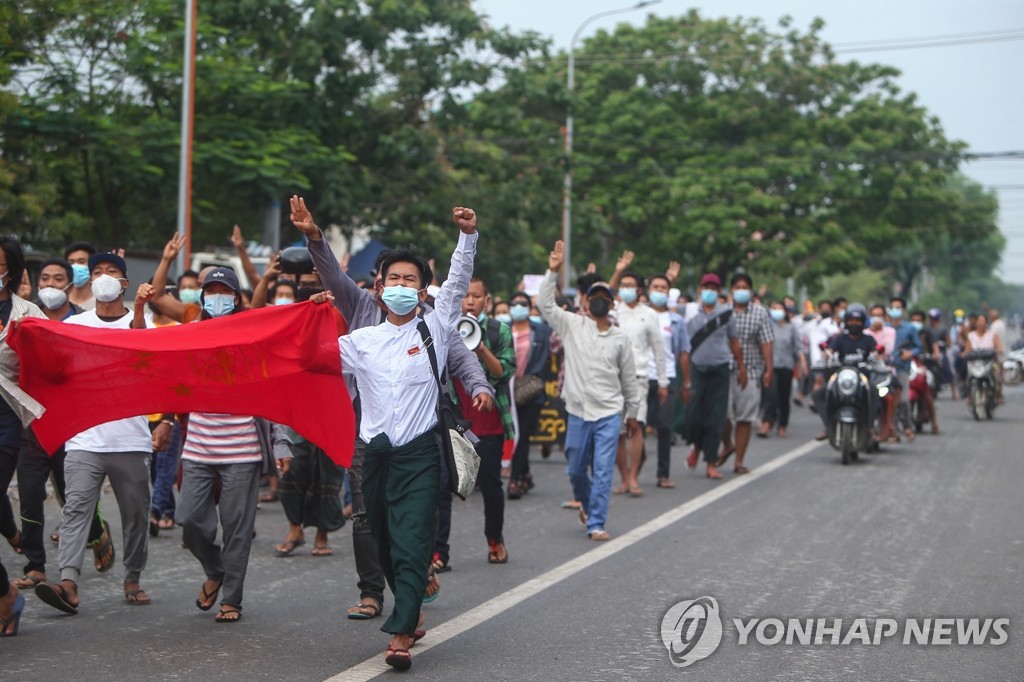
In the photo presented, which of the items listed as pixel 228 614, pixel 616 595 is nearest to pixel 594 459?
pixel 616 595

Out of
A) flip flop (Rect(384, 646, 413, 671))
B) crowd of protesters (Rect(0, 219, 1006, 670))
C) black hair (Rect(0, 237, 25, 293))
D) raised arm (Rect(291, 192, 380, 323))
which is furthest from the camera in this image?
black hair (Rect(0, 237, 25, 293))

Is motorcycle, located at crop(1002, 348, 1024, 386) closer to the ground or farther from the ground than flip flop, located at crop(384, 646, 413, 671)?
farther from the ground

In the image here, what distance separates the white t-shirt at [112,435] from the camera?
7781 mm

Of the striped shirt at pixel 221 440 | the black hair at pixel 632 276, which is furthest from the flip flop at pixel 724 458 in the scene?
the striped shirt at pixel 221 440

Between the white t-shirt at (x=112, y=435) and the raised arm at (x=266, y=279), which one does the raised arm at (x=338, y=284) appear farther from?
the white t-shirt at (x=112, y=435)

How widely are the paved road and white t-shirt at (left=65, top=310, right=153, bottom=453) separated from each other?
0.86 meters

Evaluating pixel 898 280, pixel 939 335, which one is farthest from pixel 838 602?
pixel 898 280

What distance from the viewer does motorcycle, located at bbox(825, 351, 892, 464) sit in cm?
1612

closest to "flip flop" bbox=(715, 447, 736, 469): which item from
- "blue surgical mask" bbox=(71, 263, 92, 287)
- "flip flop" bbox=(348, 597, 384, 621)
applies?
"blue surgical mask" bbox=(71, 263, 92, 287)

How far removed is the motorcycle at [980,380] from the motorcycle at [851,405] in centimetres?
783

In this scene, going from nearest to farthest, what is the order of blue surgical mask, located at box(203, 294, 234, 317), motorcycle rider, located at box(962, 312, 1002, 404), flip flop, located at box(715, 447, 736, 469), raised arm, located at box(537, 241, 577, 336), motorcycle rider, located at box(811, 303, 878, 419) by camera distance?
blue surgical mask, located at box(203, 294, 234, 317), raised arm, located at box(537, 241, 577, 336), flip flop, located at box(715, 447, 736, 469), motorcycle rider, located at box(811, 303, 878, 419), motorcycle rider, located at box(962, 312, 1002, 404)

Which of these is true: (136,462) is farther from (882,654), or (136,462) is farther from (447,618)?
(882,654)

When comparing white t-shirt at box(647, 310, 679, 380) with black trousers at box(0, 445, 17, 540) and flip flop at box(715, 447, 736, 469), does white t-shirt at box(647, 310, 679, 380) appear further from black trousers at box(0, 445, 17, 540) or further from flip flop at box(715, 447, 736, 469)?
black trousers at box(0, 445, 17, 540)

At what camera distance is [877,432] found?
17797 millimetres
